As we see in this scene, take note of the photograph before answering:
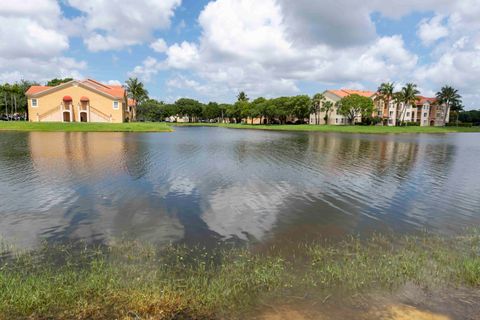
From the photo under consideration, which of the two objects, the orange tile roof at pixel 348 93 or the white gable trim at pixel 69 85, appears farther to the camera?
the orange tile roof at pixel 348 93

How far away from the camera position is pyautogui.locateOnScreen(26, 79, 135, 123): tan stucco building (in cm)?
7350

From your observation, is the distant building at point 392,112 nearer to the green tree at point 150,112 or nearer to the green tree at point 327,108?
the green tree at point 327,108

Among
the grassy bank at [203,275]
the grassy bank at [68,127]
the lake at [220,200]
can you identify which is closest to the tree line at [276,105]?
the grassy bank at [68,127]

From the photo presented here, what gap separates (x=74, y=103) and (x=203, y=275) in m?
80.2

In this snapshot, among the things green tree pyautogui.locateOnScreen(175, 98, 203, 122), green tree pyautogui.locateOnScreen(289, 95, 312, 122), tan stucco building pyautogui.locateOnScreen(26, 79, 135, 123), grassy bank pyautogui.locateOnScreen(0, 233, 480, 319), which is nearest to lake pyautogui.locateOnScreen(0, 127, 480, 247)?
grassy bank pyautogui.locateOnScreen(0, 233, 480, 319)

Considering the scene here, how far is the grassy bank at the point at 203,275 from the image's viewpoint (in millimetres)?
5426

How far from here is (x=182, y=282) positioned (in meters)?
6.43

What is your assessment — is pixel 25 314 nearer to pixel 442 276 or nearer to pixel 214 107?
pixel 442 276

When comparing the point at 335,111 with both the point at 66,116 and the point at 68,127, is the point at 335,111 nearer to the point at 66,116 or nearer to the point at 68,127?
the point at 66,116

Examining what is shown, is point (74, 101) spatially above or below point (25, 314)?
above

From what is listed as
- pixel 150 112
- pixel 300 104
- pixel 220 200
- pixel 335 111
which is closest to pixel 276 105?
pixel 300 104

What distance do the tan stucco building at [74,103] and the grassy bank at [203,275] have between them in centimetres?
7521

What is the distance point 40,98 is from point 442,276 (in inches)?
3404

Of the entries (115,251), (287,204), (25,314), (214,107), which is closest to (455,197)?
(287,204)
